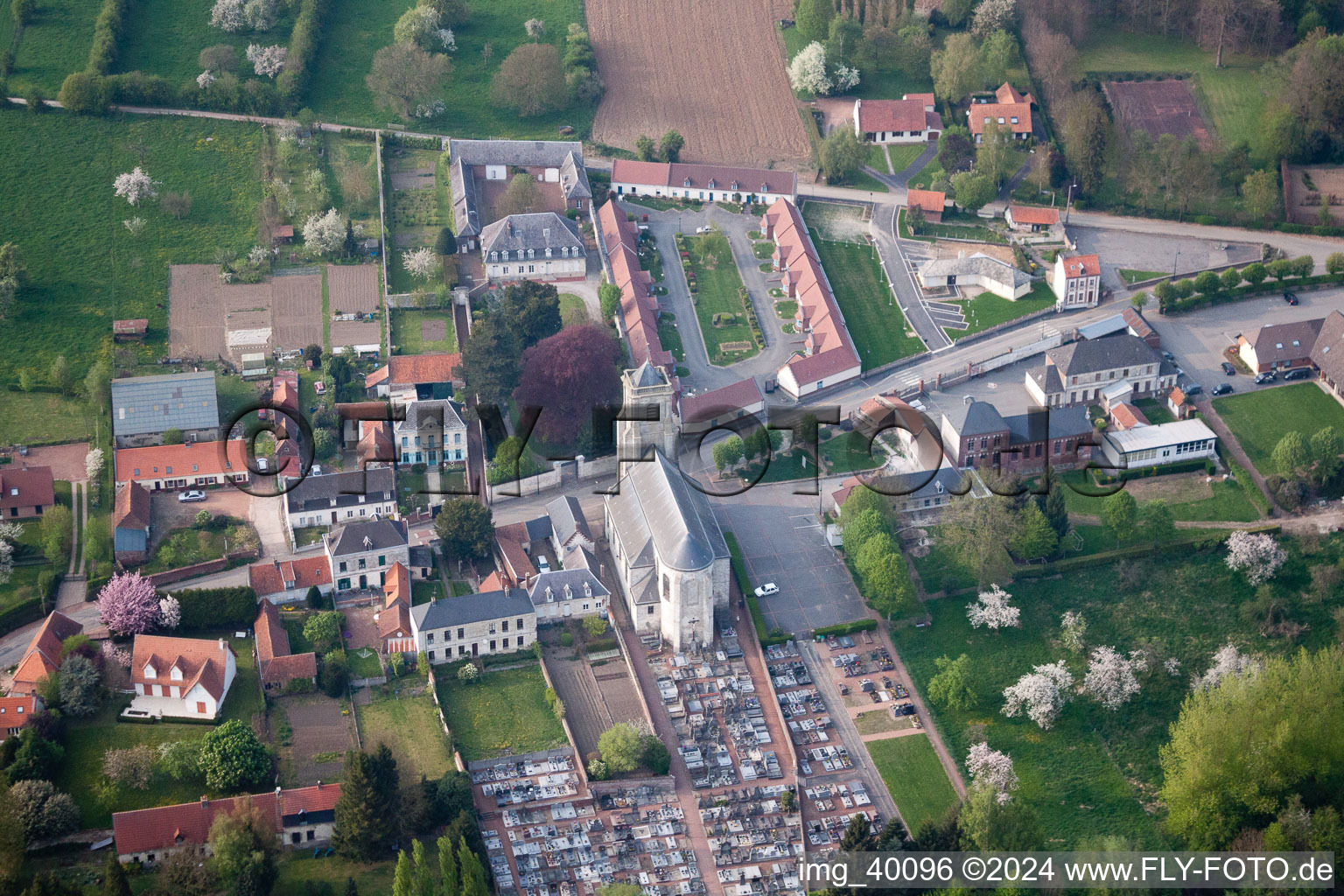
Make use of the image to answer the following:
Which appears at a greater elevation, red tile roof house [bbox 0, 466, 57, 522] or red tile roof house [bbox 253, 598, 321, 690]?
red tile roof house [bbox 0, 466, 57, 522]

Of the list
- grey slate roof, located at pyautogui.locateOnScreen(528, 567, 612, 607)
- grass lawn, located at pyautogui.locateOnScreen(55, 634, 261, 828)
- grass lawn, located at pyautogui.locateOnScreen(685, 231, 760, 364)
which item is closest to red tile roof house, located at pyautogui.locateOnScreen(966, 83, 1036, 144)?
grass lawn, located at pyautogui.locateOnScreen(685, 231, 760, 364)

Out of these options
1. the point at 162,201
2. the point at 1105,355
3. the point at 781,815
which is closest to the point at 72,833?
the point at 781,815

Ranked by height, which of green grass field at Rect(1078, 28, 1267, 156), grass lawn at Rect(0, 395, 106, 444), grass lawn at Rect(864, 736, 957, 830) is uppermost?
green grass field at Rect(1078, 28, 1267, 156)

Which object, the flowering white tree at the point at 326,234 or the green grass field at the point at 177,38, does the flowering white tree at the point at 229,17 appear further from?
the flowering white tree at the point at 326,234

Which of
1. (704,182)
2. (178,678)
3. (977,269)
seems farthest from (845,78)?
(178,678)

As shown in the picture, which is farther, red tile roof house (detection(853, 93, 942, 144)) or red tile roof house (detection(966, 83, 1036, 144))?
red tile roof house (detection(853, 93, 942, 144))

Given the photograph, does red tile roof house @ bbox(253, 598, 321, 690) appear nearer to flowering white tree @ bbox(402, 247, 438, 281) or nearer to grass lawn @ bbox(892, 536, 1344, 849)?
grass lawn @ bbox(892, 536, 1344, 849)
